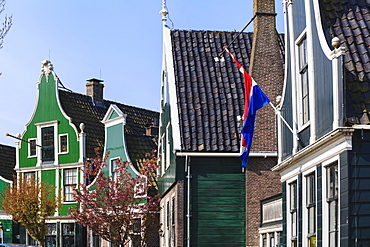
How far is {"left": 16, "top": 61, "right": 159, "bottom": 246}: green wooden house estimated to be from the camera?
44281 mm

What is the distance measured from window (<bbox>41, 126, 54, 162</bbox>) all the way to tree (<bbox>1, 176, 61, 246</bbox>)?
2.67 metres

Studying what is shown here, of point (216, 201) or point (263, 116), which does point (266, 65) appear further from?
point (216, 201)

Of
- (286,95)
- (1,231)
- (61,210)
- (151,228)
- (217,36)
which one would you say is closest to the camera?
(286,95)

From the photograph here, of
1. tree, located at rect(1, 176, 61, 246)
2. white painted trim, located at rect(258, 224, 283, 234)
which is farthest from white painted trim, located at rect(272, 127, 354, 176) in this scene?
tree, located at rect(1, 176, 61, 246)

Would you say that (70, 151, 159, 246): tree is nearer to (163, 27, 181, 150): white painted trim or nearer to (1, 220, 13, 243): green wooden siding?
(163, 27, 181, 150): white painted trim

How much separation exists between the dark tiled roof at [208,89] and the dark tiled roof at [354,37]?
1067 centimetres

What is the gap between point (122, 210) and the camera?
111 ft

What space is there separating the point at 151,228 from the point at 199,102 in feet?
33.2

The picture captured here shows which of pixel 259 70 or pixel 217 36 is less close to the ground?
pixel 217 36

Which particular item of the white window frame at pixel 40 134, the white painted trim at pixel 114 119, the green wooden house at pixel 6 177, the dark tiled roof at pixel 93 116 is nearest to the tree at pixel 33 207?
the white window frame at pixel 40 134

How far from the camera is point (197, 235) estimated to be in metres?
25.2

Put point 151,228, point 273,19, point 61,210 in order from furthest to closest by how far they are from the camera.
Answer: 1. point 61,210
2. point 151,228
3. point 273,19

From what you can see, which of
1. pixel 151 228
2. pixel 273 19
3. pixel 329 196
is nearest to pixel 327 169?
pixel 329 196

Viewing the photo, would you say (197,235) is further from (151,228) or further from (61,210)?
(61,210)
